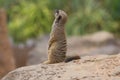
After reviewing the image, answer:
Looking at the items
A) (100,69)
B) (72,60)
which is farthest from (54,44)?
(100,69)

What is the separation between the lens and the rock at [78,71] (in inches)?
150

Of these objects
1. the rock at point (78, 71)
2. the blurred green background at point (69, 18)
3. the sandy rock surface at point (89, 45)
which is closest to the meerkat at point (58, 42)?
the rock at point (78, 71)

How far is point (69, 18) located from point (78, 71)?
46.0ft

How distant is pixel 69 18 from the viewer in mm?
17969

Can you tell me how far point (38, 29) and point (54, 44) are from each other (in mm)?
14183

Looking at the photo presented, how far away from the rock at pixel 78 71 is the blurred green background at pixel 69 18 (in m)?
12.5

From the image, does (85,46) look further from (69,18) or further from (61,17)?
(61,17)

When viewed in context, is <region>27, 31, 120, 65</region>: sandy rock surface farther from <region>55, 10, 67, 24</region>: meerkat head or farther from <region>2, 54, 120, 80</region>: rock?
<region>2, 54, 120, 80</region>: rock

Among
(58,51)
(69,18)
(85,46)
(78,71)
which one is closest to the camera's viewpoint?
(78,71)

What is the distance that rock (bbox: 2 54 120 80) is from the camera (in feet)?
12.5

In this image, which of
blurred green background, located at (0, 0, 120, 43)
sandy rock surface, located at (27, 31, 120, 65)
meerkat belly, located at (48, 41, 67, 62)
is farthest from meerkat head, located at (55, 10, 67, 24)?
blurred green background, located at (0, 0, 120, 43)

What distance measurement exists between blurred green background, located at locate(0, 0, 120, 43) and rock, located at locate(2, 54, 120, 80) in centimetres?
1254

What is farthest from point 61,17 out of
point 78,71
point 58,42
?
point 78,71

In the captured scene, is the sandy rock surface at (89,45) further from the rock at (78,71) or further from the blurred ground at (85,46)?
the rock at (78,71)
